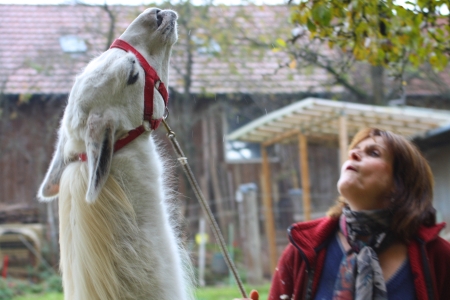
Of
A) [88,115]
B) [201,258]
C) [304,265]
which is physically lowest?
[201,258]

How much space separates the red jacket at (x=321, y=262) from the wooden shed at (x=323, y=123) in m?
5.56

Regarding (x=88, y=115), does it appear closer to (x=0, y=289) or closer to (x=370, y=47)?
(x=370, y=47)

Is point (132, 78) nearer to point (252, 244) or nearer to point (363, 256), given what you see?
point (363, 256)

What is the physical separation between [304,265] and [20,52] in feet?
34.1

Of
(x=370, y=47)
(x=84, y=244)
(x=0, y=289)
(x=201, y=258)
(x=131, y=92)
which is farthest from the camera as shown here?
(x=201, y=258)

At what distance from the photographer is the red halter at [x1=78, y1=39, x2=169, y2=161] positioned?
2.10 m

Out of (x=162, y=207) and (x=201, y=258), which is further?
(x=201, y=258)

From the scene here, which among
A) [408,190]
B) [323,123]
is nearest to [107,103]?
[408,190]

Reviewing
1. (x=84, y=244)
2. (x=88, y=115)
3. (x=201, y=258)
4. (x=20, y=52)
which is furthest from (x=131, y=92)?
(x=20, y=52)

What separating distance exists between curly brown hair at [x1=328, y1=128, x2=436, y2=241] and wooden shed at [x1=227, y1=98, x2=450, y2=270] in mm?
5405

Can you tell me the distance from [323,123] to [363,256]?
727cm

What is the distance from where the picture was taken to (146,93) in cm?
218

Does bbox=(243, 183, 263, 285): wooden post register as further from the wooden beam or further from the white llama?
the white llama

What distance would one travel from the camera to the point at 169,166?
250 cm
